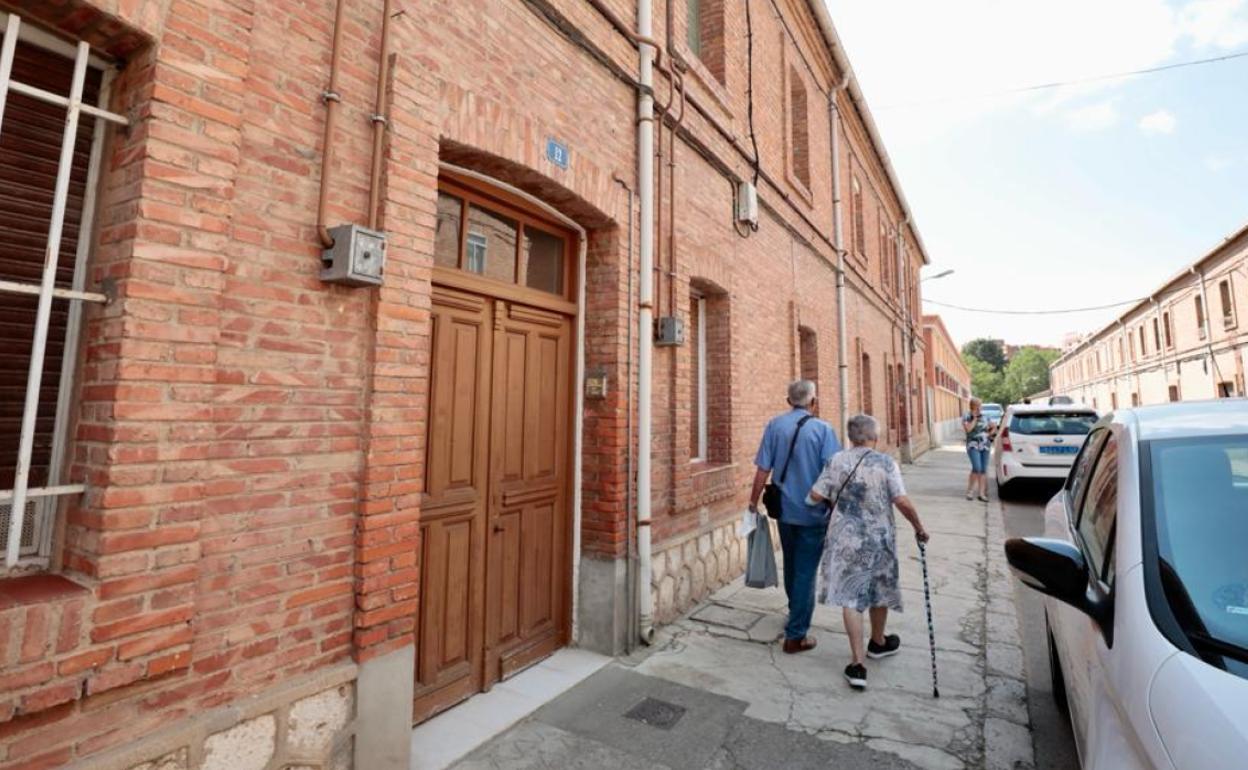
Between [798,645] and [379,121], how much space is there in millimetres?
4280

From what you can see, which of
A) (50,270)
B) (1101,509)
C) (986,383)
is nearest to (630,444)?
(1101,509)

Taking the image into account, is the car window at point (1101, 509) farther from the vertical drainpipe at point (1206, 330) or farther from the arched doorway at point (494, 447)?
the vertical drainpipe at point (1206, 330)

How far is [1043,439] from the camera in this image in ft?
32.4

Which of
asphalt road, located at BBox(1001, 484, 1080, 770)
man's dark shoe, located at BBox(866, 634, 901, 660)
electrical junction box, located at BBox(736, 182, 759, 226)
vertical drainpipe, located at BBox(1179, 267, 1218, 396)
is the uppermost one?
vertical drainpipe, located at BBox(1179, 267, 1218, 396)

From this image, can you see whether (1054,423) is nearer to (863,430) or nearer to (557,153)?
(863,430)

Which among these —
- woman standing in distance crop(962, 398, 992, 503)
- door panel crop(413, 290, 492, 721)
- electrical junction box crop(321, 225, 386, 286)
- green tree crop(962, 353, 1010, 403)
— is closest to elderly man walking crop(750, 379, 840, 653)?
door panel crop(413, 290, 492, 721)

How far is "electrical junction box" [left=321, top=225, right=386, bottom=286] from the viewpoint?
255cm

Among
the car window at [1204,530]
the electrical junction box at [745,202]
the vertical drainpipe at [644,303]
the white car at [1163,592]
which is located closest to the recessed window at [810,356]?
the electrical junction box at [745,202]

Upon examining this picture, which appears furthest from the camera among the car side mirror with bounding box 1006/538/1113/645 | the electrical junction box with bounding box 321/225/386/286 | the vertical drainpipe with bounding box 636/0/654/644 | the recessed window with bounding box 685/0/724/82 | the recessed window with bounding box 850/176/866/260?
the recessed window with bounding box 850/176/866/260

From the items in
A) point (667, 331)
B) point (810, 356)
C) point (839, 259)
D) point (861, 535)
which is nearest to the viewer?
point (861, 535)

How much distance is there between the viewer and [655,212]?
16.8ft

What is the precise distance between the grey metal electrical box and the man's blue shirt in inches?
46.2

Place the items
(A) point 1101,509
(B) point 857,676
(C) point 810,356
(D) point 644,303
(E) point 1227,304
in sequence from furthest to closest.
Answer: (E) point 1227,304
(C) point 810,356
(D) point 644,303
(B) point 857,676
(A) point 1101,509

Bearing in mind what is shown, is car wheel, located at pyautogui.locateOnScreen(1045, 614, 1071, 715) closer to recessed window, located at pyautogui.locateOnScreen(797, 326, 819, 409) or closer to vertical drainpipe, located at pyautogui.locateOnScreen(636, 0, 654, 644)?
vertical drainpipe, located at pyautogui.locateOnScreen(636, 0, 654, 644)
